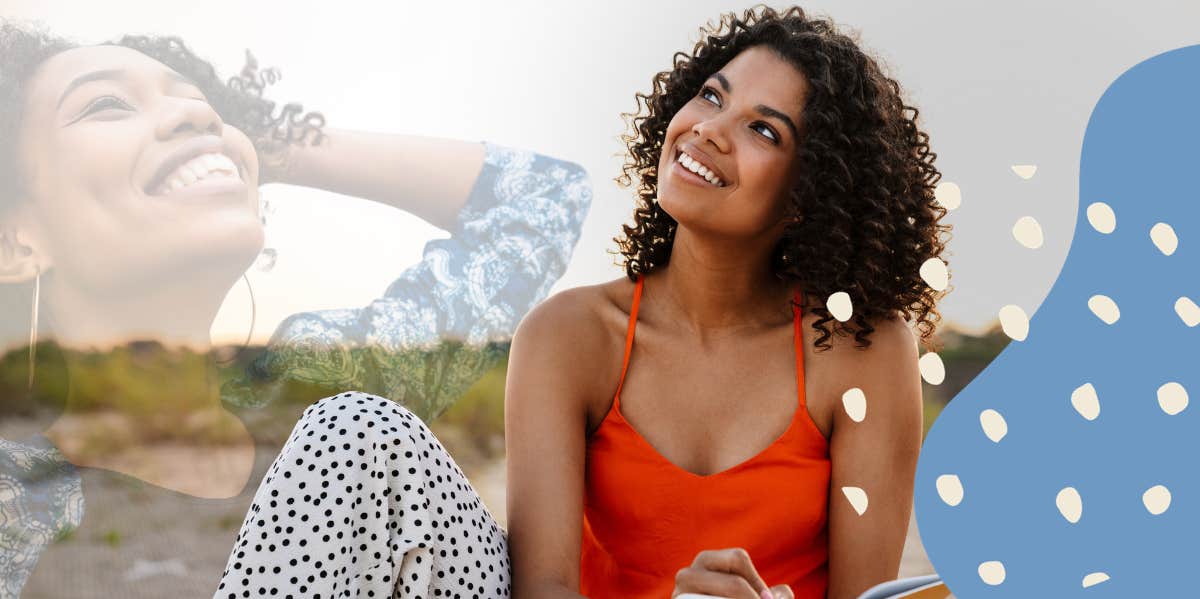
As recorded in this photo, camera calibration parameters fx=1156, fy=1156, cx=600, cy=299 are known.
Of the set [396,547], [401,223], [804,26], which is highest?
[804,26]

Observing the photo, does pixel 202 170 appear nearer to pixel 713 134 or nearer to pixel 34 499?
pixel 34 499

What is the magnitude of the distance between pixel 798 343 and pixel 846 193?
0.19 m

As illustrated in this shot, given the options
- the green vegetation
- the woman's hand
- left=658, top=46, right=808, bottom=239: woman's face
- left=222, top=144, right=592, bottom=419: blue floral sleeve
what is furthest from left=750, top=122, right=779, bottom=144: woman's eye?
the green vegetation

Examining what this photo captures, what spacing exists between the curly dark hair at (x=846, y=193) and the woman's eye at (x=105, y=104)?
228 centimetres

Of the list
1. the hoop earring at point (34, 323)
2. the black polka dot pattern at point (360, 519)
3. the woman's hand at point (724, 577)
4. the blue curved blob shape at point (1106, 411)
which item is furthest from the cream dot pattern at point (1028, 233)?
the hoop earring at point (34, 323)

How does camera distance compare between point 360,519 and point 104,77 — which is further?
point 104,77

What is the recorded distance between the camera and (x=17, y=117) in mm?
3291

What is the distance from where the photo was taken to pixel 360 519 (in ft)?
3.68

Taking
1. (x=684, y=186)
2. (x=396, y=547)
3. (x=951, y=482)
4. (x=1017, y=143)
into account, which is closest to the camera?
(x=951, y=482)

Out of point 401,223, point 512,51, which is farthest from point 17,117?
point 512,51

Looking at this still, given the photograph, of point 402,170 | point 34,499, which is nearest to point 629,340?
point 402,170

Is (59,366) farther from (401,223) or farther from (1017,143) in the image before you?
(1017,143)

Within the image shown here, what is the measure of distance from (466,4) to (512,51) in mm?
193

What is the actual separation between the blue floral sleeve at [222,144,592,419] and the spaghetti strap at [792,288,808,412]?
1.97 metres
